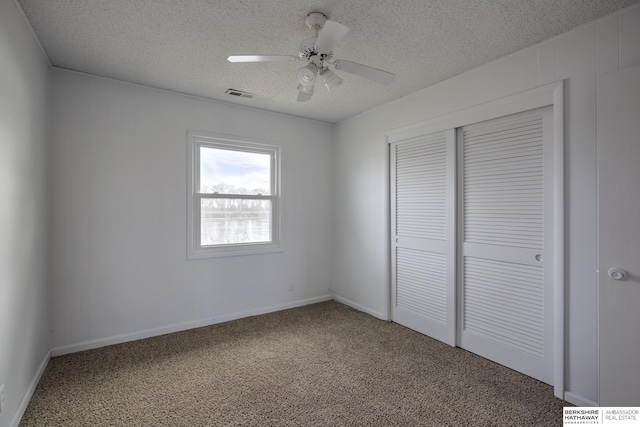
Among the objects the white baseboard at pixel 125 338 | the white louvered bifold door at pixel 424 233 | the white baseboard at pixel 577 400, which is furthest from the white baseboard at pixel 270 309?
the white baseboard at pixel 577 400

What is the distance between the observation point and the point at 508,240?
2660mm

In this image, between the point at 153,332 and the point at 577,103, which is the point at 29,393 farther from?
the point at 577,103

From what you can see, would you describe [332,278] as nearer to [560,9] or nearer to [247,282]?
[247,282]

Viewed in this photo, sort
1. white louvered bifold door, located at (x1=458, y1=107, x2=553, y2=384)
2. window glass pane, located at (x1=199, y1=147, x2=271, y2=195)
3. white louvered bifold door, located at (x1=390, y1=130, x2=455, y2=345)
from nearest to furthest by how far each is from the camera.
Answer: white louvered bifold door, located at (x1=458, y1=107, x2=553, y2=384)
white louvered bifold door, located at (x1=390, y1=130, x2=455, y2=345)
window glass pane, located at (x1=199, y1=147, x2=271, y2=195)

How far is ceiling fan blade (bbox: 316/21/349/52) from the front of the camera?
173cm

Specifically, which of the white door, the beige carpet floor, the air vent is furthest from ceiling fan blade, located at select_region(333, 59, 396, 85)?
the beige carpet floor

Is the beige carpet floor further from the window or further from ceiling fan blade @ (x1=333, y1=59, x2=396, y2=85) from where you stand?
ceiling fan blade @ (x1=333, y1=59, x2=396, y2=85)

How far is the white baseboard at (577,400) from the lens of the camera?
2.10 metres

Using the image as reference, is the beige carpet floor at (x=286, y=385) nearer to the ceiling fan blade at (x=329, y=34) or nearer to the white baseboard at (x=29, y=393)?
the white baseboard at (x=29, y=393)

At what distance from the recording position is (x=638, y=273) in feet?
5.96

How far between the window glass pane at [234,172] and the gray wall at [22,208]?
4.59 feet

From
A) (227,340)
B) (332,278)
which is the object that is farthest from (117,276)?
(332,278)

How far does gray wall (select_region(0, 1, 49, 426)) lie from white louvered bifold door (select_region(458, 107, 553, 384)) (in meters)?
3.31

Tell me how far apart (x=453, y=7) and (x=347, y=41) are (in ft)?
2.41
